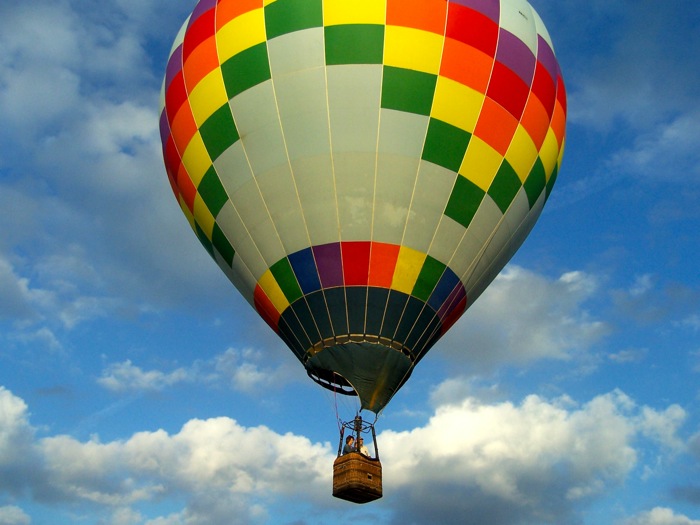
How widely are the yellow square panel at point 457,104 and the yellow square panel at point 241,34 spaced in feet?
8.82

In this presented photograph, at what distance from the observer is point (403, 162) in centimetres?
1318

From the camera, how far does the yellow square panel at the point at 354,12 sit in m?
13.3

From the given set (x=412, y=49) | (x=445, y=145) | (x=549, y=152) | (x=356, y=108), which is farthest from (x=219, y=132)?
(x=549, y=152)

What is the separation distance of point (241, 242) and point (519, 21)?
5.38 metres

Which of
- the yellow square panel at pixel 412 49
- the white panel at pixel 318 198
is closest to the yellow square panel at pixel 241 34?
the yellow square panel at pixel 412 49

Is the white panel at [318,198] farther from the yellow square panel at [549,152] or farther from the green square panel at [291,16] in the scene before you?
the yellow square panel at [549,152]

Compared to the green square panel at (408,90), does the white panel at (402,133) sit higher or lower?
lower

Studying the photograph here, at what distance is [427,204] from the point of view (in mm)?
13258

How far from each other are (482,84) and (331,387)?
4911mm

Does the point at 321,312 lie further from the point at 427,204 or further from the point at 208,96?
the point at 208,96

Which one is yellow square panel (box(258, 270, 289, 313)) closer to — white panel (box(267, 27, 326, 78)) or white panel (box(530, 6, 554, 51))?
white panel (box(267, 27, 326, 78))

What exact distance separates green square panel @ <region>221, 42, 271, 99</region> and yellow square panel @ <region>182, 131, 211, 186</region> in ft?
3.12

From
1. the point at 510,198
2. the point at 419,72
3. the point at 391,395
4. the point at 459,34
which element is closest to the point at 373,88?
the point at 419,72

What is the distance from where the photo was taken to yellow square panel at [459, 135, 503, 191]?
1343cm
